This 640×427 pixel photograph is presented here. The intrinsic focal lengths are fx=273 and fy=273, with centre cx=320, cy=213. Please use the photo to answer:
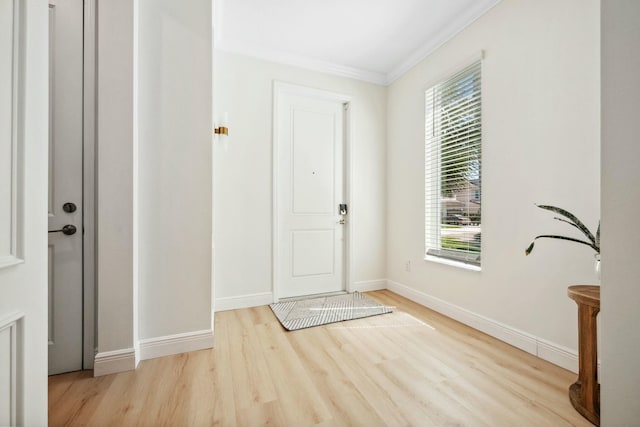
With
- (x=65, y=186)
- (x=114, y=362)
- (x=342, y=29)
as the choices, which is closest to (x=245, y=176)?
(x=65, y=186)

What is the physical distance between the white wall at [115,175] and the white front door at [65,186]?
136mm

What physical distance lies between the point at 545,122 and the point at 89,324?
3075mm

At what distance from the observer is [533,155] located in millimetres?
1840

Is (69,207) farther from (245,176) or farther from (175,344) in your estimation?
(245,176)

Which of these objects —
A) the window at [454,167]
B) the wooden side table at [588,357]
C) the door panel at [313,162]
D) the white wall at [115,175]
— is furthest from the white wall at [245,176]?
the wooden side table at [588,357]

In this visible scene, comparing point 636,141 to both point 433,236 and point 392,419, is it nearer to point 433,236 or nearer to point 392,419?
point 392,419

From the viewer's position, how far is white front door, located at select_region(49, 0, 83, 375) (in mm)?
1531

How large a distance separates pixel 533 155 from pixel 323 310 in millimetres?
2088

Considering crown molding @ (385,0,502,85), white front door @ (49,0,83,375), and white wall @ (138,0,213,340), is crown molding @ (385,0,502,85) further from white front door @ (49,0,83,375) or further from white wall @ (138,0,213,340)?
white front door @ (49,0,83,375)

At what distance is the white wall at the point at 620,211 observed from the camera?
76 centimetres

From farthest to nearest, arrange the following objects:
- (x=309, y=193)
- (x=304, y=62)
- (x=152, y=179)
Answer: (x=309, y=193), (x=304, y=62), (x=152, y=179)

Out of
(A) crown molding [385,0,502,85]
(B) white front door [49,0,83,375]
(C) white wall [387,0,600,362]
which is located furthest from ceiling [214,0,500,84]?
(B) white front door [49,0,83,375]

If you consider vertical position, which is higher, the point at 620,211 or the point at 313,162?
the point at 313,162

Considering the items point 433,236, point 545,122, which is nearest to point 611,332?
point 545,122
